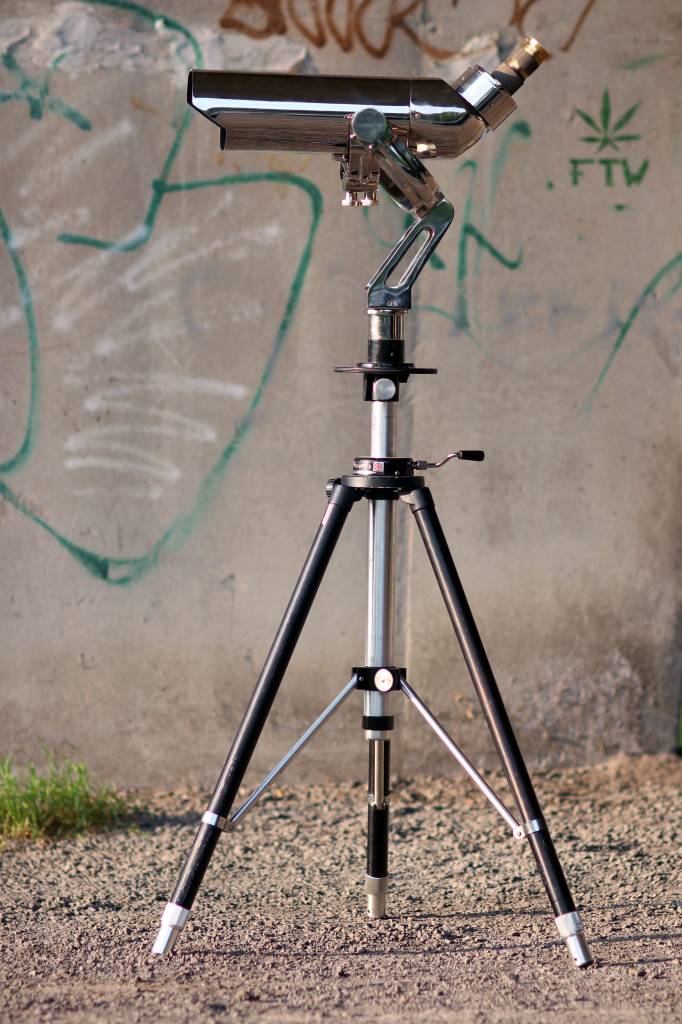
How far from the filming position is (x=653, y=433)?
3.89m

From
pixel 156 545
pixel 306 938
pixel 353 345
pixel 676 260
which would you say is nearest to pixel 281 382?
pixel 353 345

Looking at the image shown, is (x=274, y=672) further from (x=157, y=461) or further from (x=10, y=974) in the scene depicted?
(x=157, y=461)

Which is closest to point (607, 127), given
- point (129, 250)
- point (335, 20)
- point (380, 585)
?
point (335, 20)

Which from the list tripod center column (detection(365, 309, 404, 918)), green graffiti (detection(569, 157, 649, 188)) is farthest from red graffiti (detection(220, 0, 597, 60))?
tripod center column (detection(365, 309, 404, 918))

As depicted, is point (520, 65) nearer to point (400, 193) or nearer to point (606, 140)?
point (400, 193)

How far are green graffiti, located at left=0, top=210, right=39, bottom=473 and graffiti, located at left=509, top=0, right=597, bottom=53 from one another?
165cm

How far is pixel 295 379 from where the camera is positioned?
3.72 m

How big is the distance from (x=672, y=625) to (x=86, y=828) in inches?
77.5

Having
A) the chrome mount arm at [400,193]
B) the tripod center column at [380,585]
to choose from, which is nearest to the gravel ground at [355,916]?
the tripod center column at [380,585]

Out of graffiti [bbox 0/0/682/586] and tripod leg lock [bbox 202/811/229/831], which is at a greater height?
graffiti [bbox 0/0/682/586]

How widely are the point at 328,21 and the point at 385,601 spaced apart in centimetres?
189

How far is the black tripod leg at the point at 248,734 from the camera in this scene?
254cm

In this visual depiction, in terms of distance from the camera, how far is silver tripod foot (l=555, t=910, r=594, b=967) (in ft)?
8.21

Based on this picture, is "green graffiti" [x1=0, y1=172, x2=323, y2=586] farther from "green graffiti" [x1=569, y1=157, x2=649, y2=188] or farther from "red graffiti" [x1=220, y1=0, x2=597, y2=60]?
"green graffiti" [x1=569, y1=157, x2=649, y2=188]
